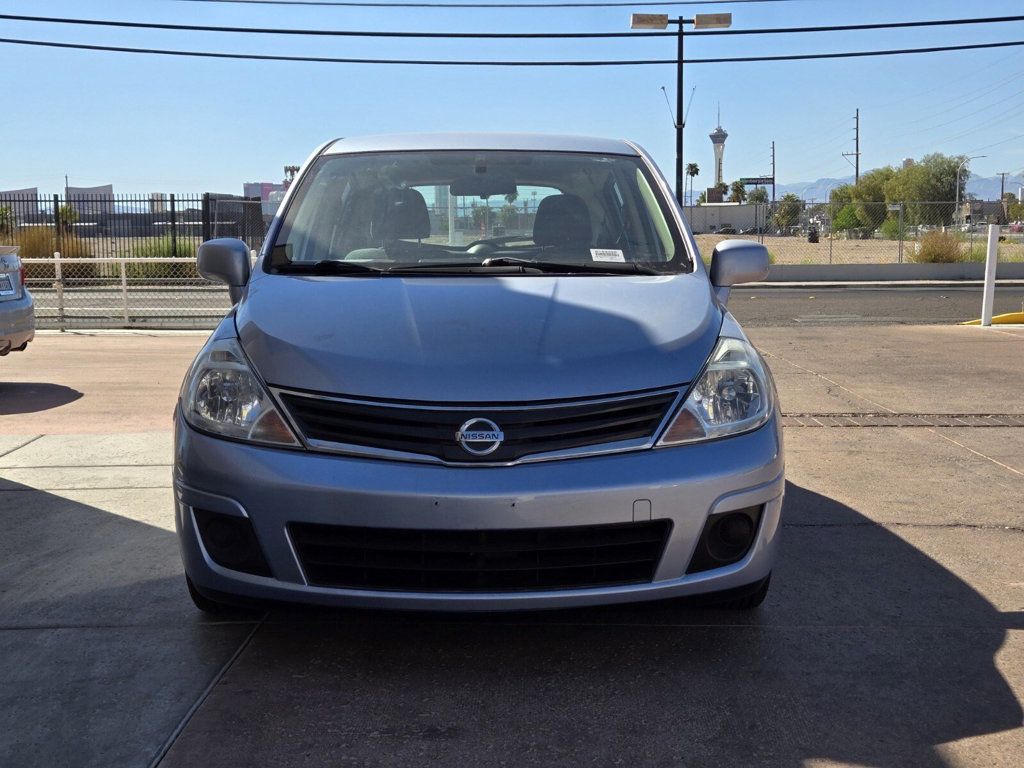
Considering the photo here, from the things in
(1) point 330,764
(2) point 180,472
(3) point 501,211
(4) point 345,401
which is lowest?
(1) point 330,764

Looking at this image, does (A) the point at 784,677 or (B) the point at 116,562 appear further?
(B) the point at 116,562

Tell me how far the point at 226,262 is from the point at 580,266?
51.7 inches

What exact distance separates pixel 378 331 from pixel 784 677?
1570mm

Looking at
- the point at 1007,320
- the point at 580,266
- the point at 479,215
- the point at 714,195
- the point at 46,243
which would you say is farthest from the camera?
the point at 714,195

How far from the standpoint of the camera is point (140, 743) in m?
2.78

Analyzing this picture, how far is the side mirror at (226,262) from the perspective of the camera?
4027 millimetres

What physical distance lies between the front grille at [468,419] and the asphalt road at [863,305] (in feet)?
40.2

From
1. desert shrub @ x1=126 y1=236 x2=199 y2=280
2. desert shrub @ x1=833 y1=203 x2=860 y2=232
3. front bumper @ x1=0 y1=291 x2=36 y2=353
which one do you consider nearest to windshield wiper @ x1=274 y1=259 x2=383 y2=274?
front bumper @ x1=0 y1=291 x2=36 y2=353

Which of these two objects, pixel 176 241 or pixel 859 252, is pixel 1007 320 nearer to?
pixel 176 241

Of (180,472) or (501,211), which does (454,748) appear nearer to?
(180,472)

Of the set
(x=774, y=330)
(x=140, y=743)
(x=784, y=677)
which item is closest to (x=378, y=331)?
(x=140, y=743)

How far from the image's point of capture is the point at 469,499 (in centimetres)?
286

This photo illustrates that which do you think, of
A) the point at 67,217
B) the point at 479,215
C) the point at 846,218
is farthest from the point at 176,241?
the point at 846,218

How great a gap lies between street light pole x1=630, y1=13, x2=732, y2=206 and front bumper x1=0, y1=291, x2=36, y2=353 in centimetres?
1577
